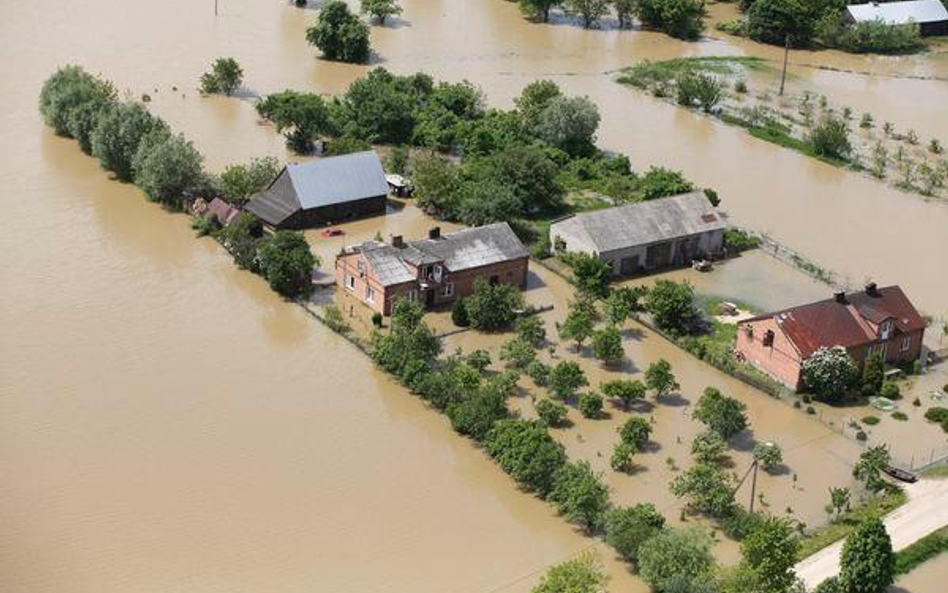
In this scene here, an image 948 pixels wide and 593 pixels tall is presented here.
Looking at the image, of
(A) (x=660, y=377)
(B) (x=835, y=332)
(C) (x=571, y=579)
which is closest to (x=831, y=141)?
(B) (x=835, y=332)

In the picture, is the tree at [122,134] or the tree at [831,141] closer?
the tree at [122,134]

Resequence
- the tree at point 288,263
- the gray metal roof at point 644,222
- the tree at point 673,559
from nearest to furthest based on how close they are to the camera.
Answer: the tree at point 673,559, the tree at point 288,263, the gray metal roof at point 644,222

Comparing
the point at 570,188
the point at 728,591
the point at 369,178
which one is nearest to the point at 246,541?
the point at 728,591

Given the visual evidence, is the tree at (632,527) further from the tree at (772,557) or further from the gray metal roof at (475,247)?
the gray metal roof at (475,247)

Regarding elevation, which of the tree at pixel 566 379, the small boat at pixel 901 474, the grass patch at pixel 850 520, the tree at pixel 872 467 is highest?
the tree at pixel 566 379

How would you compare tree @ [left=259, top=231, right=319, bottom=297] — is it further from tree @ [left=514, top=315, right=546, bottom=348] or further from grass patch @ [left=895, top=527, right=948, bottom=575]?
grass patch @ [left=895, top=527, right=948, bottom=575]

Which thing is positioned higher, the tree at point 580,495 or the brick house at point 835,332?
the brick house at point 835,332

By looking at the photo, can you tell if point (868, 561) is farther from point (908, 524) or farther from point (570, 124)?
point (570, 124)

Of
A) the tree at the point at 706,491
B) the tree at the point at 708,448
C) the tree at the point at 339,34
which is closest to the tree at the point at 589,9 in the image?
the tree at the point at 339,34
